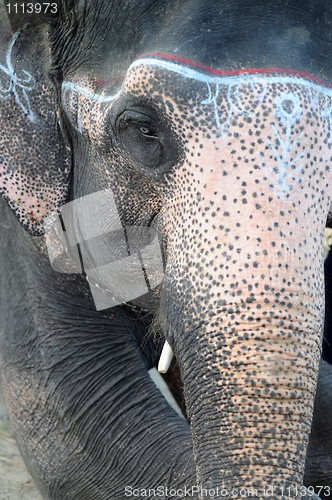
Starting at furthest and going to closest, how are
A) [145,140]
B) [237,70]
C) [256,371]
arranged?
[145,140] < [237,70] < [256,371]

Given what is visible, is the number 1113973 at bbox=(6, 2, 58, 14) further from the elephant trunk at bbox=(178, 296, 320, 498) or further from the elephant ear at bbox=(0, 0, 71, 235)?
the elephant trunk at bbox=(178, 296, 320, 498)

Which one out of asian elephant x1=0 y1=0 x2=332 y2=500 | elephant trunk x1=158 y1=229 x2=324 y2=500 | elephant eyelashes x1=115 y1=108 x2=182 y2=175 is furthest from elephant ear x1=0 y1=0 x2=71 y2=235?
elephant trunk x1=158 y1=229 x2=324 y2=500

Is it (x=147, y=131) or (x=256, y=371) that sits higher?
(x=147, y=131)

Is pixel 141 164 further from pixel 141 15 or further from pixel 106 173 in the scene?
pixel 141 15

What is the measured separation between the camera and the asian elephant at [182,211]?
1142 mm

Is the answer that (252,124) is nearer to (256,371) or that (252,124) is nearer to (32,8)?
(256,371)

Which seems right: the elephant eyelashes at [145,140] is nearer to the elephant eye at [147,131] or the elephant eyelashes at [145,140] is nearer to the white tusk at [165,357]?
the elephant eye at [147,131]

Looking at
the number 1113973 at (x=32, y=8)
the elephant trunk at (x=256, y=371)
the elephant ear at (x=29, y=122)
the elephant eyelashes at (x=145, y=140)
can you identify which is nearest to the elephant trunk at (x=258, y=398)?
the elephant trunk at (x=256, y=371)

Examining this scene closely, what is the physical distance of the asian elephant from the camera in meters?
1.14

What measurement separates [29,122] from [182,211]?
0.61 metres

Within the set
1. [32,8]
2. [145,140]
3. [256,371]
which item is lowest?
[256,371]

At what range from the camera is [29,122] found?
166cm

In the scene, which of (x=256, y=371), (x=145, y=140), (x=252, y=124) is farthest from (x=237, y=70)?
(x=256, y=371)

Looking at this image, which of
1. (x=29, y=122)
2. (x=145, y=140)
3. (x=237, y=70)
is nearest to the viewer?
(x=237, y=70)
